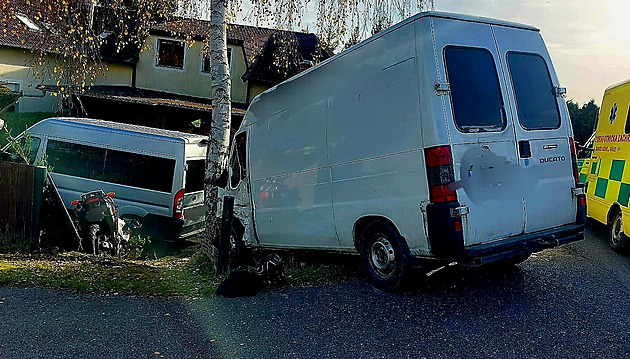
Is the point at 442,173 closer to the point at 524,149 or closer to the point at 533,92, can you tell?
the point at 524,149

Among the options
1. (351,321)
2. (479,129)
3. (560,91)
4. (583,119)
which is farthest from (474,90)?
(583,119)

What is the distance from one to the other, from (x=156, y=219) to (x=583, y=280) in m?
7.63

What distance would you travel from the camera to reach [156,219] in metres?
10.7

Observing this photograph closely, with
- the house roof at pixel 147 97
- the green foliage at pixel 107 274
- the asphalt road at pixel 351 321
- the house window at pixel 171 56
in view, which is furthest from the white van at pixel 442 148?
the house window at pixel 171 56

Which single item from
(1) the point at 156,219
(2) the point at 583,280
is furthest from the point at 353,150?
(1) the point at 156,219

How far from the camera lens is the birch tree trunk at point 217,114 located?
26.4ft

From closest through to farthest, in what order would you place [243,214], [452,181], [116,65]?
[452,181] → [243,214] → [116,65]

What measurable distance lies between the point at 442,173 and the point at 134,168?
299 inches

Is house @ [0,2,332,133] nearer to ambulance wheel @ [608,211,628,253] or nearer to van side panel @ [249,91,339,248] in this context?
van side panel @ [249,91,339,248]

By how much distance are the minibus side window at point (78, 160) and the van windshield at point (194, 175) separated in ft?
5.85

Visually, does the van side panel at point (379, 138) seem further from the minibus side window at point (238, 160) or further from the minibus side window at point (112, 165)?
the minibus side window at point (112, 165)

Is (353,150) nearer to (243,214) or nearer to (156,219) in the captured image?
(243,214)

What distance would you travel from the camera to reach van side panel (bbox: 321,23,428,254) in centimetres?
520

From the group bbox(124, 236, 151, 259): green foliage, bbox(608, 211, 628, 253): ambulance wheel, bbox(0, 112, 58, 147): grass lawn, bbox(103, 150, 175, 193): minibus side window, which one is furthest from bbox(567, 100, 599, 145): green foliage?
bbox(0, 112, 58, 147): grass lawn
